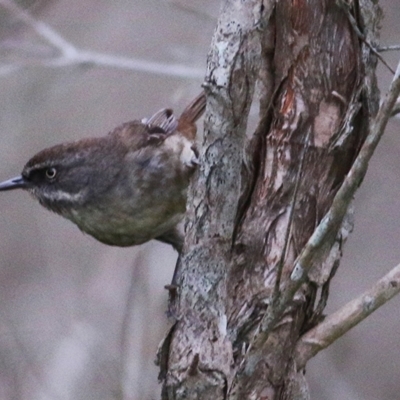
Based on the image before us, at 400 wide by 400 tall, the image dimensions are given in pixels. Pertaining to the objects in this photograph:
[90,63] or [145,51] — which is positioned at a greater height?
[145,51]

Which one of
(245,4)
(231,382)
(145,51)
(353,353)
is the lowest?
(231,382)

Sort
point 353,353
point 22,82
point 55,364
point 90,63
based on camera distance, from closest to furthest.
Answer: point 90,63, point 55,364, point 353,353, point 22,82

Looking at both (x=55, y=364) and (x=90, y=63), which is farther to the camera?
(x=55, y=364)

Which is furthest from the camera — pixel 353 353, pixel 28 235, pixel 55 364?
pixel 28 235

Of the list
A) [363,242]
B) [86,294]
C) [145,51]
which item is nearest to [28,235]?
[86,294]

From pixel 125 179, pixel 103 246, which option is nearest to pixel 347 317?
pixel 125 179

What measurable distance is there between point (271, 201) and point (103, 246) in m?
4.10

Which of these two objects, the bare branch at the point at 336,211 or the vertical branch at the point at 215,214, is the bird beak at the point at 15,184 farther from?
the bare branch at the point at 336,211

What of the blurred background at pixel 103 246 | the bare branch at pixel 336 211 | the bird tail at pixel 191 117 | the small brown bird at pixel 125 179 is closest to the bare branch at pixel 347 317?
the bare branch at pixel 336 211

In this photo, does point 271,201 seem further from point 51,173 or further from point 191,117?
point 51,173

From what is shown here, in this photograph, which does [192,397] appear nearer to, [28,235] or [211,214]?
[211,214]

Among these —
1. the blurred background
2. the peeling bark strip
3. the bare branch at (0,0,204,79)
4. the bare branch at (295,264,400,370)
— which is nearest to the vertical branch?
the peeling bark strip

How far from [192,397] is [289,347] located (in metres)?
0.41

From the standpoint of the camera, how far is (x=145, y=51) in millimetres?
8219
